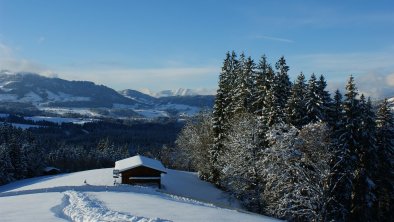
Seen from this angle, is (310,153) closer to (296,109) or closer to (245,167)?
(296,109)

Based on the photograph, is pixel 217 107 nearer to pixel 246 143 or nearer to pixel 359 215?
pixel 246 143

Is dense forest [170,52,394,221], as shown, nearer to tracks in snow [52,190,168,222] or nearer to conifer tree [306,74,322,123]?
conifer tree [306,74,322,123]

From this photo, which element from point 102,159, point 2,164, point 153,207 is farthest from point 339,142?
point 102,159

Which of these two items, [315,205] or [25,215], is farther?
[315,205]

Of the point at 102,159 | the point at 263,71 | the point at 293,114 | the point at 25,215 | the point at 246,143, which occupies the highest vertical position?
the point at 263,71

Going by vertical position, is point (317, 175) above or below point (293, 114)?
below

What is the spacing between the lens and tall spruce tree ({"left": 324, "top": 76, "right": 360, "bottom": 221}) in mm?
38188

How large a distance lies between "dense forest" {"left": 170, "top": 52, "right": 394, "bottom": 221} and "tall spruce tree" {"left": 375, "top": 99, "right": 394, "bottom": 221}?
0.28ft

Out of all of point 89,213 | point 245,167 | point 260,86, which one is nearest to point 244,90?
point 260,86

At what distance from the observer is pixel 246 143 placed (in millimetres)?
45719

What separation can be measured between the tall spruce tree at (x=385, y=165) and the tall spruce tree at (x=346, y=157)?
314 centimetres

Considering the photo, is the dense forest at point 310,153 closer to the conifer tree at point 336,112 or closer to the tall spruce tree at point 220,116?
the conifer tree at point 336,112

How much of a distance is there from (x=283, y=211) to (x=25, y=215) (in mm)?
21971

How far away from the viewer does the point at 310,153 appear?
35.0m
